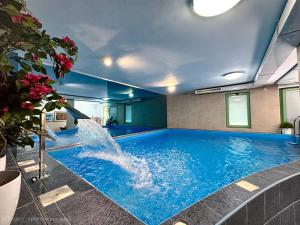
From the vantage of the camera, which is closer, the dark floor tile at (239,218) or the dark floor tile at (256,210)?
the dark floor tile at (239,218)

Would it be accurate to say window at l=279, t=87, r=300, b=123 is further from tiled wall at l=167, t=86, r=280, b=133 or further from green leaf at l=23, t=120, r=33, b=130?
green leaf at l=23, t=120, r=33, b=130

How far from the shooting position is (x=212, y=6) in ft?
4.82

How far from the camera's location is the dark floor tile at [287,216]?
1363 millimetres

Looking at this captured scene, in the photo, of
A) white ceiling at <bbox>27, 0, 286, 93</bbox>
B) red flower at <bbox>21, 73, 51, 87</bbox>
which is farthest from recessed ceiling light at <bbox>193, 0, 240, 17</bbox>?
red flower at <bbox>21, 73, 51, 87</bbox>

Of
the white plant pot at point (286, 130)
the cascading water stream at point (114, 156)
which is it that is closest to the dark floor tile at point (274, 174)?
the cascading water stream at point (114, 156)

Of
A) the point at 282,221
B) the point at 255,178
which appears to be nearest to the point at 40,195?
the point at 255,178

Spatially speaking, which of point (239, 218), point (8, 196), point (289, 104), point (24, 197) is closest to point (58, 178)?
point (24, 197)

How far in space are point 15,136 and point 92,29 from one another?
5.80ft

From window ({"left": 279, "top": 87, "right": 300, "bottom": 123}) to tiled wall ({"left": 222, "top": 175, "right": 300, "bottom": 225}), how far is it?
4981mm

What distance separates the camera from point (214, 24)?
6.06ft

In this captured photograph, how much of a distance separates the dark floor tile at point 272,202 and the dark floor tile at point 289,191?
0.29ft

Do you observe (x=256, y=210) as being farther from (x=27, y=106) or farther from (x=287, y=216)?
(x=27, y=106)

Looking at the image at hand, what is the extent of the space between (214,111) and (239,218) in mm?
6358

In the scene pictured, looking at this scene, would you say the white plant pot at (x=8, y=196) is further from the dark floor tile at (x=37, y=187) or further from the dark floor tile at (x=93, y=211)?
the dark floor tile at (x=37, y=187)
